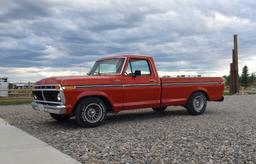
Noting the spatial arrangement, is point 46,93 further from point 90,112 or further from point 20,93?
point 20,93

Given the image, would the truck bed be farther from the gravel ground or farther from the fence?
the fence

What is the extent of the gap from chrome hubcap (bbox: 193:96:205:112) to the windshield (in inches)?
131

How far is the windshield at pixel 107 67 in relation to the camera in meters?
11.5

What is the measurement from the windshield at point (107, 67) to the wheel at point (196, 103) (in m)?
3.10

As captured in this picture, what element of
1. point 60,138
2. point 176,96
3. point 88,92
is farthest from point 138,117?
point 60,138

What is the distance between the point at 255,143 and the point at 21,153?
15.0 feet

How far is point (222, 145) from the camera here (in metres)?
7.66

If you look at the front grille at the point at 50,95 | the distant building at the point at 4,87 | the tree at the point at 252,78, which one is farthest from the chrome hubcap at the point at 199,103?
the tree at the point at 252,78

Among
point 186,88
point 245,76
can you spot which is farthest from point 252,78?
point 186,88

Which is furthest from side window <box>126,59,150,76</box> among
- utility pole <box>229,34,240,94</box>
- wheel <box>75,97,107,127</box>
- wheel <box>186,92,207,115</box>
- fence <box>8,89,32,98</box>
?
utility pole <box>229,34,240,94</box>

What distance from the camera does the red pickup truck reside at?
10.2 meters

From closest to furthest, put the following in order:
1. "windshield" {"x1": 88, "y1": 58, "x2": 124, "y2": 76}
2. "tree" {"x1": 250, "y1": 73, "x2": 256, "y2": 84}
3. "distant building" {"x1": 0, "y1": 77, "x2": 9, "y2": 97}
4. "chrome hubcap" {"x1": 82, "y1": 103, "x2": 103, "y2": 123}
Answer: "chrome hubcap" {"x1": 82, "y1": 103, "x2": 103, "y2": 123}, "windshield" {"x1": 88, "y1": 58, "x2": 124, "y2": 76}, "distant building" {"x1": 0, "y1": 77, "x2": 9, "y2": 97}, "tree" {"x1": 250, "y1": 73, "x2": 256, "y2": 84}

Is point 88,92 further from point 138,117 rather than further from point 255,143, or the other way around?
point 255,143

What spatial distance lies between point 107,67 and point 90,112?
1.82 m
